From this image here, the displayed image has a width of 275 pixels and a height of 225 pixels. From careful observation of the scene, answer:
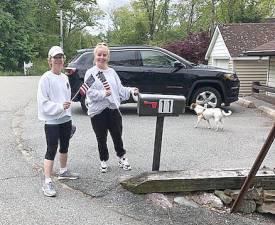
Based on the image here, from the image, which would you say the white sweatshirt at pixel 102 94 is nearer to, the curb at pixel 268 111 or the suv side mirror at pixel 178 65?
the suv side mirror at pixel 178 65

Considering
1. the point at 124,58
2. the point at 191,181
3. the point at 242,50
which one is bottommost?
the point at 191,181

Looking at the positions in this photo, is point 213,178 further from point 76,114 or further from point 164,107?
point 76,114

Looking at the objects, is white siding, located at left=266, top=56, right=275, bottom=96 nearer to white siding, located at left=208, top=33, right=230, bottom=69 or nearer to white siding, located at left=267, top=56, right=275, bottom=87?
white siding, located at left=267, top=56, right=275, bottom=87

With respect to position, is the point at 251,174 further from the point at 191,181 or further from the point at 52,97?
the point at 52,97

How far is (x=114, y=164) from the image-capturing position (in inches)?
270

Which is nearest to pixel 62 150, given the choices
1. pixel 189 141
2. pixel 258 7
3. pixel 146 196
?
pixel 146 196


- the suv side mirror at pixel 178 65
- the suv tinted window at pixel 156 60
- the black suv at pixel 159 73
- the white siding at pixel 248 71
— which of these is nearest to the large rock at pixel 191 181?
the black suv at pixel 159 73

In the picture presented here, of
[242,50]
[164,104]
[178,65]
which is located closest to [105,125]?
[164,104]

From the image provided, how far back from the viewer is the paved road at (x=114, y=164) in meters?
5.02

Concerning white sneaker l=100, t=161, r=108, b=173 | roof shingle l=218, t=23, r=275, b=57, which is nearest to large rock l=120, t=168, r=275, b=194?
white sneaker l=100, t=161, r=108, b=173

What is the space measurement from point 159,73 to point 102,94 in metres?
6.41

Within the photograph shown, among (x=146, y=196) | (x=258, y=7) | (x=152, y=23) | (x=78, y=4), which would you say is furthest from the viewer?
(x=78, y=4)

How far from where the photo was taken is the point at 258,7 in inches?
1521

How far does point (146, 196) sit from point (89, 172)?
1.25 metres
